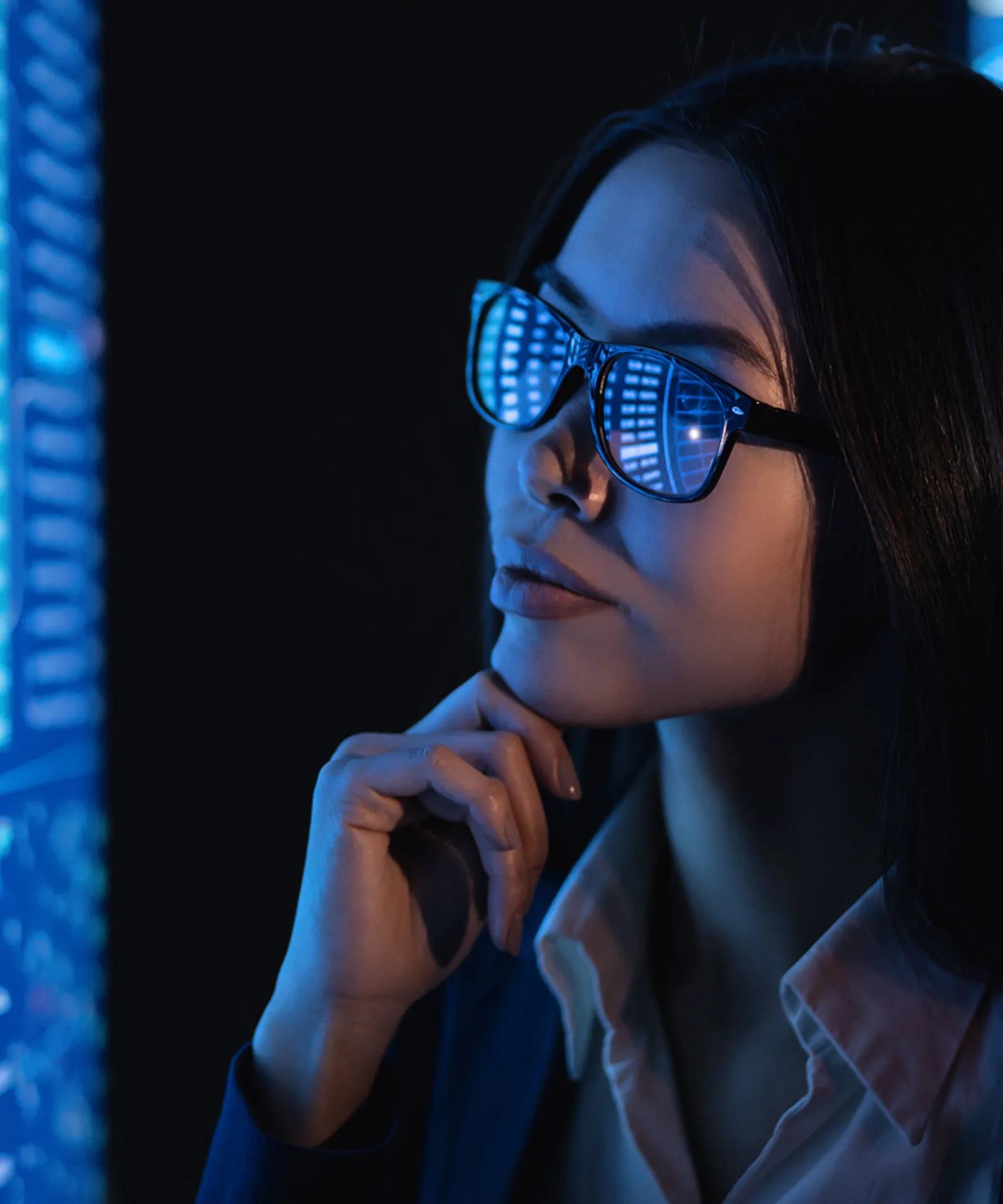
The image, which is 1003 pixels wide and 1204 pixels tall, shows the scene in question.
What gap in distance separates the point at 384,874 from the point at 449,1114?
0.42 m

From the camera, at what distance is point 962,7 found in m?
1.50

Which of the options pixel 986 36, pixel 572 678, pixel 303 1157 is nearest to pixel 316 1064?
pixel 303 1157

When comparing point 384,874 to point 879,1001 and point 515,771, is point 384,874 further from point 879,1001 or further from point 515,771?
point 879,1001

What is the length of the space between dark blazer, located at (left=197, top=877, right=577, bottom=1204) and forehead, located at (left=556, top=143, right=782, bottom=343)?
0.90 metres

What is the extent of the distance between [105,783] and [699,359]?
125cm

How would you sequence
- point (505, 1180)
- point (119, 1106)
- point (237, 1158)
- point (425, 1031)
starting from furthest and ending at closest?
point (119, 1106) < point (425, 1031) < point (505, 1180) < point (237, 1158)

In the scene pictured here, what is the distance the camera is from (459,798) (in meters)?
1.11

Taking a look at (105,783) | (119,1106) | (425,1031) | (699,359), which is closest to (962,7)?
(699,359)

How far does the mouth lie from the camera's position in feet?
3.43

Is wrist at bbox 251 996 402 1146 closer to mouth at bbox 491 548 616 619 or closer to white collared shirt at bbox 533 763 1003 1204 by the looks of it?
white collared shirt at bbox 533 763 1003 1204

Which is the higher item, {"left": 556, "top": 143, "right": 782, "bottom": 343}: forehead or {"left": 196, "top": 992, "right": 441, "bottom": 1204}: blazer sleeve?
{"left": 556, "top": 143, "right": 782, "bottom": 343}: forehead

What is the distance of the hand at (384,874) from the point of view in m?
1.12

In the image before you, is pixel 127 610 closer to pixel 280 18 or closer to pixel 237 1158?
pixel 237 1158

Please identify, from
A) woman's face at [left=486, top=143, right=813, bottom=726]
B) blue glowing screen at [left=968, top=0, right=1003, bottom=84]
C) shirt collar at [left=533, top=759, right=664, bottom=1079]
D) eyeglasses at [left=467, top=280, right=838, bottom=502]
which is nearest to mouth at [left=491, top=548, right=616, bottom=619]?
woman's face at [left=486, top=143, right=813, bottom=726]
